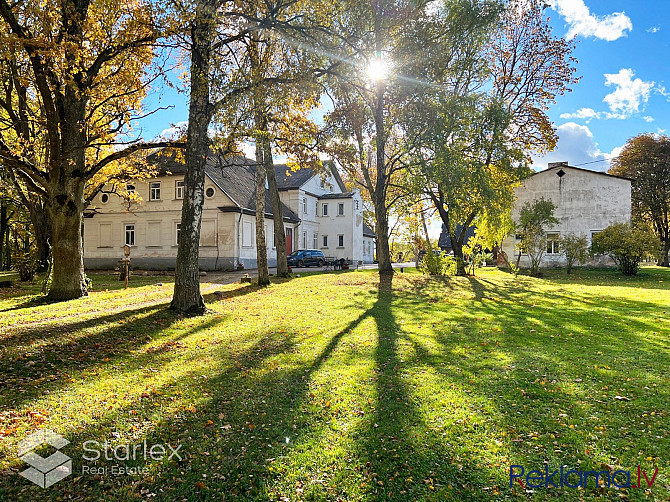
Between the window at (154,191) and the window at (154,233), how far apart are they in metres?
2.00

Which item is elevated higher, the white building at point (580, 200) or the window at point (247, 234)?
the white building at point (580, 200)

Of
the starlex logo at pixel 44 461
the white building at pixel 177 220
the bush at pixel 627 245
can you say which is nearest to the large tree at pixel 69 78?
the starlex logo at pixel 44 461

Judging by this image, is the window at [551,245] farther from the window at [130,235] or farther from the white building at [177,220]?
the window at [130,235]

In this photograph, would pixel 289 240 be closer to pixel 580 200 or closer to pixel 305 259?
pixel 305 259

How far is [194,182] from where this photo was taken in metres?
10.8

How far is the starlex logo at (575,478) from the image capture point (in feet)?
11.4

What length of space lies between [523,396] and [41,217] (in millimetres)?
26543

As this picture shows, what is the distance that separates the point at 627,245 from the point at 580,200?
7.81 m

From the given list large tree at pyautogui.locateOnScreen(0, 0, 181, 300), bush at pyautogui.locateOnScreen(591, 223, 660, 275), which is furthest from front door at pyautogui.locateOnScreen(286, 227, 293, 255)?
bush at pyautogui.locateOnScreen(591, 223, 660, 275)

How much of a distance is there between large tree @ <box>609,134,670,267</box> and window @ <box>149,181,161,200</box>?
4582cm

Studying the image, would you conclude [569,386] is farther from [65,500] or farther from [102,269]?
[102,269]

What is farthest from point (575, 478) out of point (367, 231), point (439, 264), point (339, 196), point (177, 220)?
point (367, 231)

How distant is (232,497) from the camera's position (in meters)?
3.35

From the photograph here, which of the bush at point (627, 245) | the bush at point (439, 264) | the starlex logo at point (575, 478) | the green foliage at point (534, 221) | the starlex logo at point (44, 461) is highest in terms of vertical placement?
the green foliage at point (534, 221)
